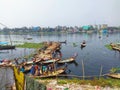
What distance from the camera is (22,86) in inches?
354

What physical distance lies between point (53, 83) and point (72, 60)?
22.5 meters

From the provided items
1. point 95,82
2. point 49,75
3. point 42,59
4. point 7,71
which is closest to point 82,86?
point 95,82

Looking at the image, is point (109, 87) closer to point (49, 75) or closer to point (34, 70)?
point (49, 75)

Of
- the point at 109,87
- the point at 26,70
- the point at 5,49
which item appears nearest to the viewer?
the point at 109,87

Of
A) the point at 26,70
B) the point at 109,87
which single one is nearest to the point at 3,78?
the point at 109,87

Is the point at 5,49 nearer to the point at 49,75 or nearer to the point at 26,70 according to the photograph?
the point at 26,70

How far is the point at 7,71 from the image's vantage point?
9.25m

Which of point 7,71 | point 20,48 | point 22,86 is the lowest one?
point 20,48

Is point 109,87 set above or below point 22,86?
below

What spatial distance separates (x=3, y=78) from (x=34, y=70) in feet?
50.8

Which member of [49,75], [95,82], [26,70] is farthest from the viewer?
[26,70]

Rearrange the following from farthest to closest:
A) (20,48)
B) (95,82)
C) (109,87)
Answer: (20,48) < (95,82) < (109,87)

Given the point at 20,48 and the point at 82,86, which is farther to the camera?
the point at 20,48

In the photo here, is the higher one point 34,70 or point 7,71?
point 7,71
